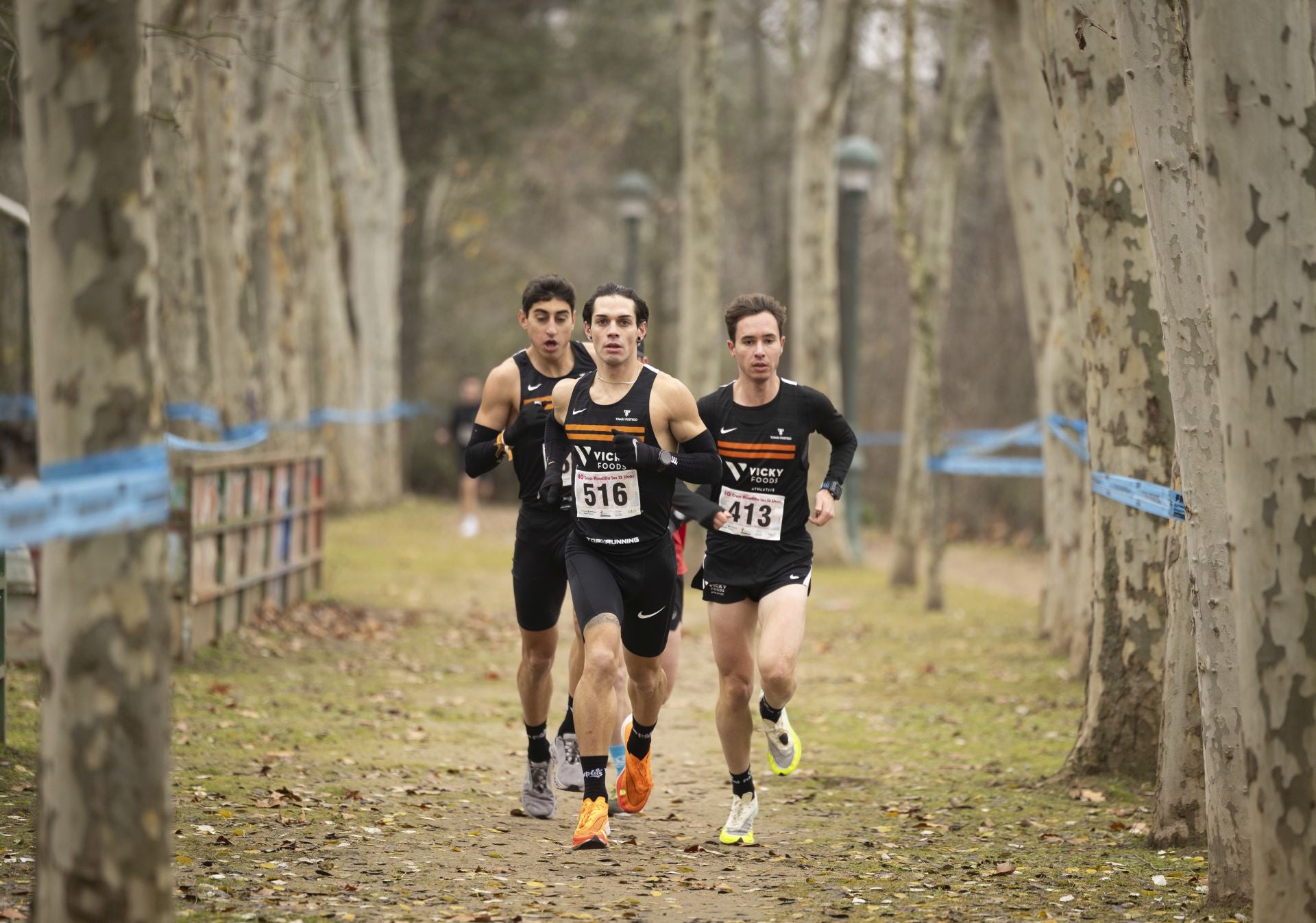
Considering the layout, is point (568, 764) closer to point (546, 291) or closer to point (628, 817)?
point (628, 817)

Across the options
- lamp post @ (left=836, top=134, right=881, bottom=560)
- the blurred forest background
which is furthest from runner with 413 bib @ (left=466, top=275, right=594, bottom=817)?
lamp post @ (left=836, top=134, right=881, bottom=560)

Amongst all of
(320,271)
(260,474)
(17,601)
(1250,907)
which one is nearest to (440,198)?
(320,271)

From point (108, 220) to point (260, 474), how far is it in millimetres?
9093

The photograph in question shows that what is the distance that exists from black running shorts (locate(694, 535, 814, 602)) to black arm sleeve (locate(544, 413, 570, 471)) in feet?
2.47

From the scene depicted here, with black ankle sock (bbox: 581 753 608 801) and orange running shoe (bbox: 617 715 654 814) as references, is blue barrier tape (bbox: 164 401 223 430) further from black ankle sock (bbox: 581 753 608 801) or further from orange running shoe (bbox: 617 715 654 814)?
black ankle sock (bbox: 581 753 608 801)

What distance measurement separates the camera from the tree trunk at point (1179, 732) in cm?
637

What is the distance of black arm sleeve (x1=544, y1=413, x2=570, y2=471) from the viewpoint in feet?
22.7

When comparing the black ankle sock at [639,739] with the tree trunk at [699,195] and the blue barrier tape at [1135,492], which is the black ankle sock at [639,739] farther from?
the tree trunk at [699,195]

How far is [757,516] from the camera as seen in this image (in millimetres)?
6941

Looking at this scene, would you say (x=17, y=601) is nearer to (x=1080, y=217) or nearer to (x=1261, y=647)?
(x=1080, y=217)

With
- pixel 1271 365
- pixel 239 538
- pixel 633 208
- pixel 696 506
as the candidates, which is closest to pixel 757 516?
pixel 696 506

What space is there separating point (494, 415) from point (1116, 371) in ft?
9.56

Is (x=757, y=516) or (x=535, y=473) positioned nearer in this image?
(x=757, y=516)

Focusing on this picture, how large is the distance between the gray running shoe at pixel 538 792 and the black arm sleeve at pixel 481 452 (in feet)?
4.45
